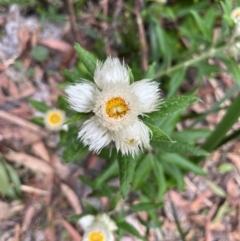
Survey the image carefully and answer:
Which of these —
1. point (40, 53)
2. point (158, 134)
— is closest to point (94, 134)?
point (158, 134)

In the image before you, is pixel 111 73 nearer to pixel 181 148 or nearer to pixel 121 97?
pixel 121 97

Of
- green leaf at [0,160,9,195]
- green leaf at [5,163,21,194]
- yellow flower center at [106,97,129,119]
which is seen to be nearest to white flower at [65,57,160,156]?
yellow flower center at [106,97,129,119]

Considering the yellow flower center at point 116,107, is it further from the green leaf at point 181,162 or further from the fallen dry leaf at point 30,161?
the fallen dry leaf at point 30,161

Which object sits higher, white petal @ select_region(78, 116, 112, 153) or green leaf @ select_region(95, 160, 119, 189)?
white petal @ select_region(78, 116, 112, 153)

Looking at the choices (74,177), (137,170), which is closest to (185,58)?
(137,170)

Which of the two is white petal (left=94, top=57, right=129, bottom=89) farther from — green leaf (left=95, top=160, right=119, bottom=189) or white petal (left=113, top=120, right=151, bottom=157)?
green leaf (left=95, top=160, right=119, bottom=189)

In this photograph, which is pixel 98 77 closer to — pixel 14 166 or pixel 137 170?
pixel 137 170

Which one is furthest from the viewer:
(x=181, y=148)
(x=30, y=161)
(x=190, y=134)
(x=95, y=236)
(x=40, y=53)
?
(x=40, y=53)
